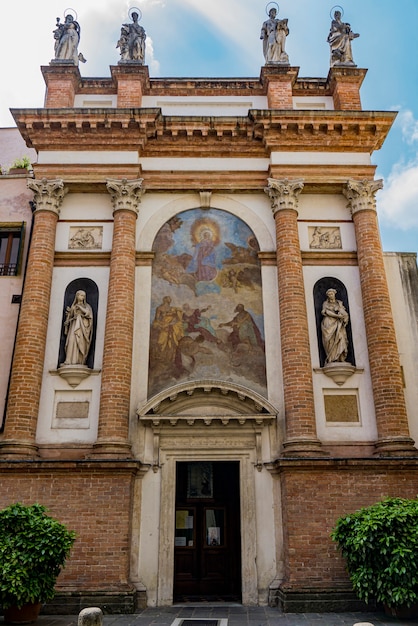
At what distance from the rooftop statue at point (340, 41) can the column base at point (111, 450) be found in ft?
42.2

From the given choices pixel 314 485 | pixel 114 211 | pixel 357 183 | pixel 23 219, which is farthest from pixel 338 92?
pixel 314 485

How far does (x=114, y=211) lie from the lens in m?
14.7

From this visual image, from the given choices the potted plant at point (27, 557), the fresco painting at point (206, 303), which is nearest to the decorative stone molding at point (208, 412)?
the fresco painting at point (206, 303)

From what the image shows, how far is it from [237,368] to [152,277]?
343 centimetres

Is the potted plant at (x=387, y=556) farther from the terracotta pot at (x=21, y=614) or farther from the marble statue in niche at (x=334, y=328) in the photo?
the terracotta pot at (x=21, y=614)

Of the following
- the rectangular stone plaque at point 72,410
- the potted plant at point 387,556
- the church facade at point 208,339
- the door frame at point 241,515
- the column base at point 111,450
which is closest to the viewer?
the potted plant at point 387,556

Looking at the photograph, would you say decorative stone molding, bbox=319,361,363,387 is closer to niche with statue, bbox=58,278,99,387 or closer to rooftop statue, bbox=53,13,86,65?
niche with statue, bbox=58,278,99,387

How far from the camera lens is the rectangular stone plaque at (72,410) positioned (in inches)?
509

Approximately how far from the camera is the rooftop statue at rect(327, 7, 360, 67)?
1653 cm

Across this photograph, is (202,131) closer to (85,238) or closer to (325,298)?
(85,238)

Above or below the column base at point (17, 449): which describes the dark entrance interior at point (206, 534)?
below

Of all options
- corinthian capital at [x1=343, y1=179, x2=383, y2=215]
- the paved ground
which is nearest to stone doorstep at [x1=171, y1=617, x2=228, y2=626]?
the paved ground

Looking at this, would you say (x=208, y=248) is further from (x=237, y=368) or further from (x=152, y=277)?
(x=237, y=368)

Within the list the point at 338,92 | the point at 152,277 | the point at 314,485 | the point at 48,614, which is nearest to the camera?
the point at 48,614
